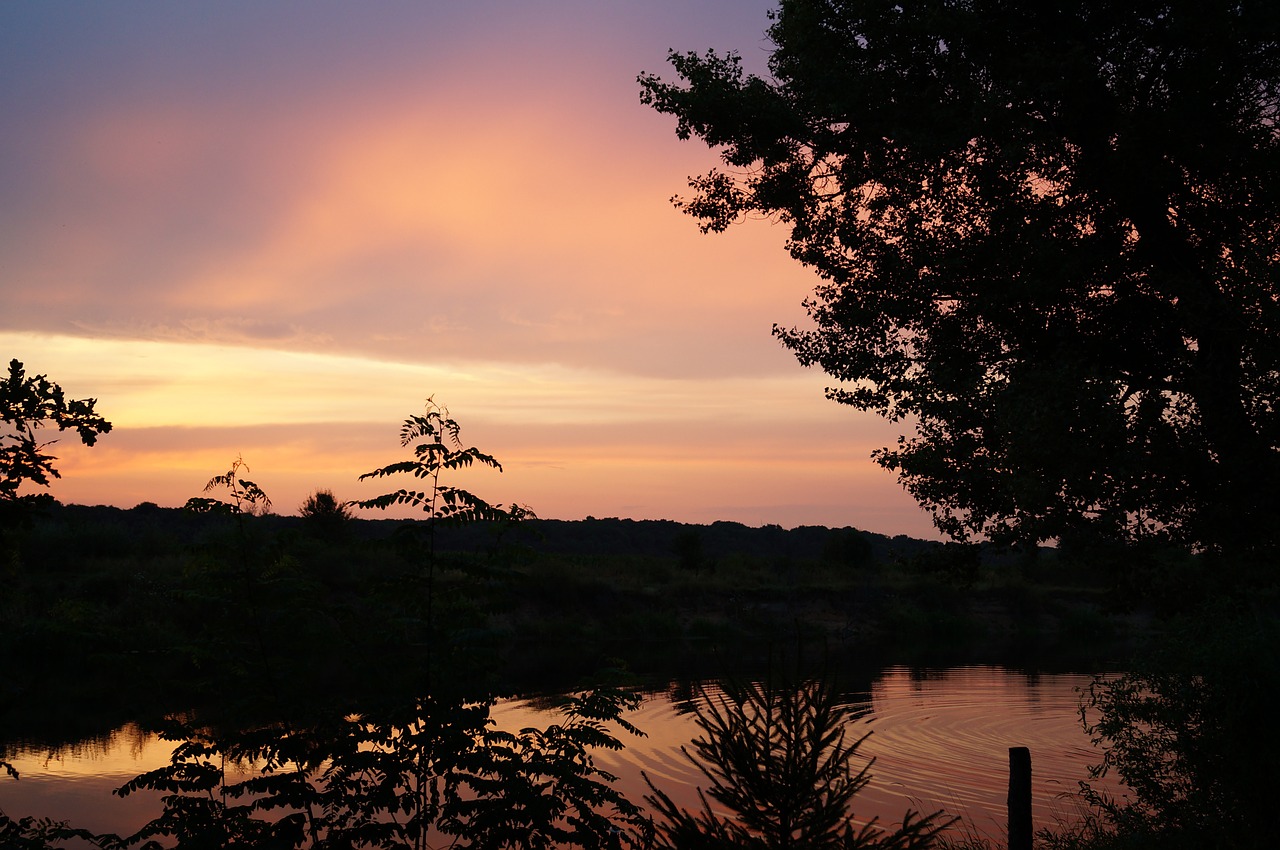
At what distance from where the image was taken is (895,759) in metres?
20.3

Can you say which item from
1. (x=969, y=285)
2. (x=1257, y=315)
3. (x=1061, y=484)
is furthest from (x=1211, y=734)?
(x=969, y=285)

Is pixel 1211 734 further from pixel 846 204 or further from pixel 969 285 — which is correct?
pixel 846 204

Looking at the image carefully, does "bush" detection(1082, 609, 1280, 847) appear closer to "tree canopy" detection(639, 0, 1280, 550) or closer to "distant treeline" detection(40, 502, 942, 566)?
"tree canopy" detection(639, 0, 1280, 550)

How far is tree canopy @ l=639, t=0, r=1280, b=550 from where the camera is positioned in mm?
12195

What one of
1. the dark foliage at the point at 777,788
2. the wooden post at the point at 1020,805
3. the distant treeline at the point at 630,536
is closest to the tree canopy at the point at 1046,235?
the wooden post at the point at 1020,805

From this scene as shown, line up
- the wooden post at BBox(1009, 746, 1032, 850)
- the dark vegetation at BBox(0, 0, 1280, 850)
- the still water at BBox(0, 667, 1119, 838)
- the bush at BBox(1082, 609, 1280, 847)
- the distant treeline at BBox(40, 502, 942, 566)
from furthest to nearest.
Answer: the distant treeline at BBox(40, 502, 942, 566) < the still water at BBox(0, 667, 1119, 838) < the wooden post at BBox(1009, 746, 1032, 850) < the bush at BBox(1082, 609, 1280, 847) < the dark vegetation at BBox(0, 0, 1280, 850)

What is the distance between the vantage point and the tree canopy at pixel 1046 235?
1220cm

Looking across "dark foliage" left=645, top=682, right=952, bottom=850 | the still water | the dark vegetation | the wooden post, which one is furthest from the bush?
"dark foliage" left=645, top=682, right=952, bottom=850

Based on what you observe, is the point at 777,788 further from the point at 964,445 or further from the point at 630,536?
the point at 630,536

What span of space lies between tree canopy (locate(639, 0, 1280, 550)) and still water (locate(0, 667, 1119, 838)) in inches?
198

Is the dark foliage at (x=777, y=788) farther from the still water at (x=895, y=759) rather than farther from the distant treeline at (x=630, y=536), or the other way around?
the distant treeline at (x=630, y=536)

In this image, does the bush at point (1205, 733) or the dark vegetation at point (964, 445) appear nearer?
the dark vegetation at point (964, 445)

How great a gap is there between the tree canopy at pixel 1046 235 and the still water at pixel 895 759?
5.04m

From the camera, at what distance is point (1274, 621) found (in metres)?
10.5
